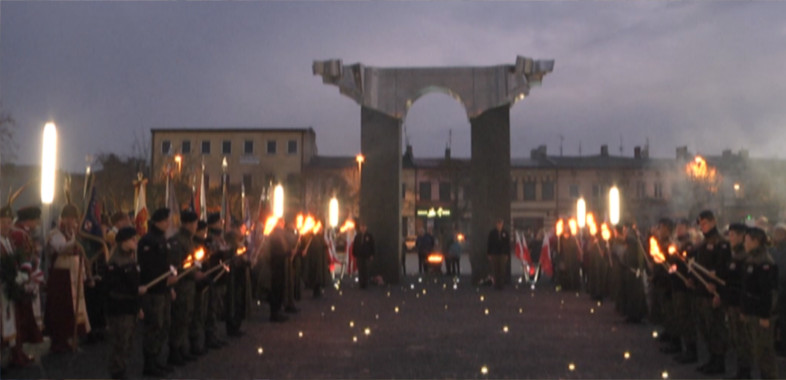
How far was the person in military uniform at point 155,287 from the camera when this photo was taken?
34.8ft

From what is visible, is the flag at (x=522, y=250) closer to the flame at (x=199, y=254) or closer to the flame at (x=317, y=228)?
the flame at (x=317, y=228)

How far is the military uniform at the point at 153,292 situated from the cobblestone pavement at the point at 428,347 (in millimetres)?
425

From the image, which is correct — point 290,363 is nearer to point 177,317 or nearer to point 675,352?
point 177,317

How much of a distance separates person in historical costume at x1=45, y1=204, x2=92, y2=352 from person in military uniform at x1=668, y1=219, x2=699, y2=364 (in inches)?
324

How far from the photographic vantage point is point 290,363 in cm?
1181

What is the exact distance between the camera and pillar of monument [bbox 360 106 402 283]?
26547 mm

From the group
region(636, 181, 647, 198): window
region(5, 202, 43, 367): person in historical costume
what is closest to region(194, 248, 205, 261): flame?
region(5, 202, 43, 367): person in historical costume

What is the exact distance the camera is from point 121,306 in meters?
10.1

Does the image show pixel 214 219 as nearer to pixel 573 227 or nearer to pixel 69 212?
pixel 69 212

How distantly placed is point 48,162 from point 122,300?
1771 mm

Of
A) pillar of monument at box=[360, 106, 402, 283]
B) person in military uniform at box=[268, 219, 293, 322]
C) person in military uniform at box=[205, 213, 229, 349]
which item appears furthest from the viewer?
pillar of monument at box=[360, 106, 402, 283]

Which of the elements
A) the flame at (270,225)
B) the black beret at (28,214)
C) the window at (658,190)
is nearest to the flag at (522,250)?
the flame at (270,225)

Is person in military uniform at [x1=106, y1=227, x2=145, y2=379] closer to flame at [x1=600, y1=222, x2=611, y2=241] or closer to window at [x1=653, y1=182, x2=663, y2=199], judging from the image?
flame at [x1=600, y1=222, x2=611, y2=241]

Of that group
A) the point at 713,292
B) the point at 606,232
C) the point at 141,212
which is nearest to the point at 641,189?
the point at 606,232
